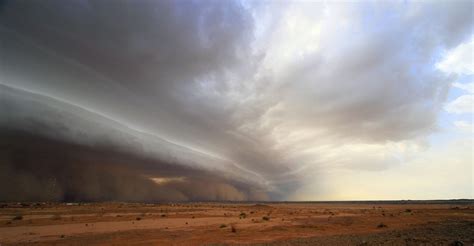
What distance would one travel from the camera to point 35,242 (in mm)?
25375

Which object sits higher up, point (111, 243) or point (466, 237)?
point (466, 237)

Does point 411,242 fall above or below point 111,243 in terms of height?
above

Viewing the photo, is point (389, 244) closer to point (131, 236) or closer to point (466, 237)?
point (466, 237)

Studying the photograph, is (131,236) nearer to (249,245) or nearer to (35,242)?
(35,242)

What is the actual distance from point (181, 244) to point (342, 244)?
13.3 meters

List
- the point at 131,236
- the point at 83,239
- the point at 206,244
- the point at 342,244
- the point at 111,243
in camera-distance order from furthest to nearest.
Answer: the point at 131,236 → the point at 83,239 → the point at 111,243 → the point at 206,244 → the point at 342,244

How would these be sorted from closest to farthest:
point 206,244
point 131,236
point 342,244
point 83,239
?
point 342,244 → point 206,244 → point 83,239 → point 131,236

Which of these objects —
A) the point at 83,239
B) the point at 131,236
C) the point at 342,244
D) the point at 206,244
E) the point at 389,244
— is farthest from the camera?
the point at 131,236

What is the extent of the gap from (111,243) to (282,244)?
621 inches

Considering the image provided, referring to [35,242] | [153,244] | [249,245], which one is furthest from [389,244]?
[35,242]

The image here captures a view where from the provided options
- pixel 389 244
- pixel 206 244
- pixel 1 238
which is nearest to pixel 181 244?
pixel 206 244

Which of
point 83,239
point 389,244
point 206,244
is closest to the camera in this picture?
point 389,244

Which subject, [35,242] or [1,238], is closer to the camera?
[35,242]

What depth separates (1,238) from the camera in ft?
90.9
